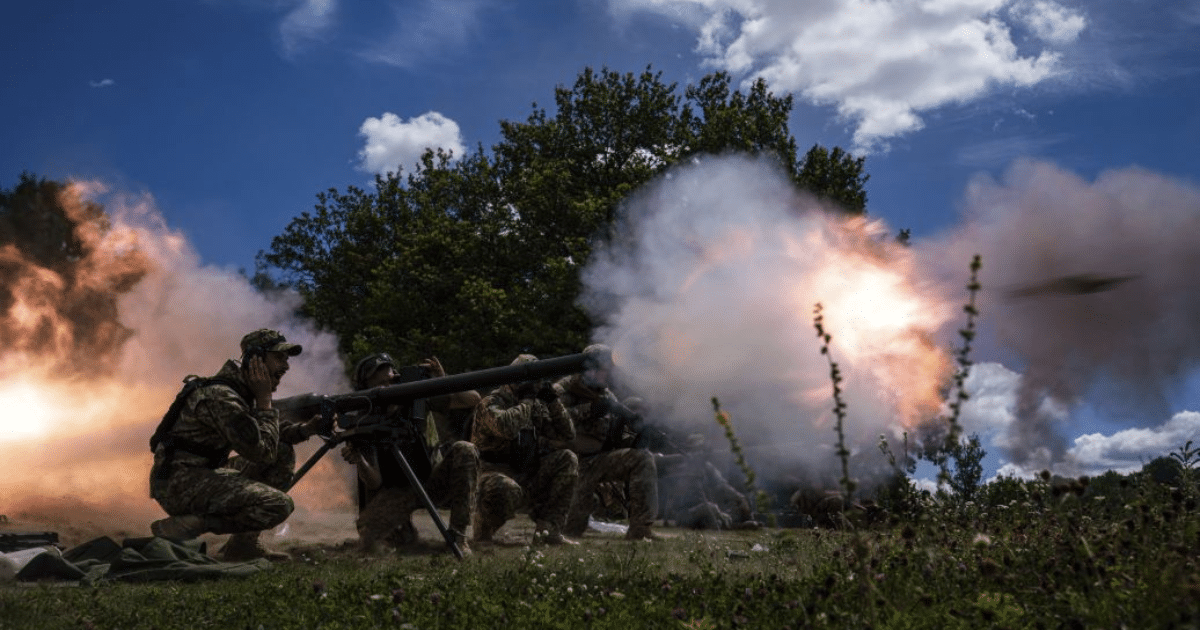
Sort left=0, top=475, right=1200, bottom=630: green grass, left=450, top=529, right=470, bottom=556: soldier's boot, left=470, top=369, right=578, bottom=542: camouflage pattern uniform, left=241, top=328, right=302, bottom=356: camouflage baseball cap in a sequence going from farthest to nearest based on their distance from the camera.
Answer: left=470, top=369, right=578, bottom=542: camouflage pattern uniform, left=450, top=529, right=470, bottom=556: soldier's boot, left=241, top=328, right=302, bottom=356: camouflage baseball cap, left=0, top=475, right=1200, bottom=630: green grass

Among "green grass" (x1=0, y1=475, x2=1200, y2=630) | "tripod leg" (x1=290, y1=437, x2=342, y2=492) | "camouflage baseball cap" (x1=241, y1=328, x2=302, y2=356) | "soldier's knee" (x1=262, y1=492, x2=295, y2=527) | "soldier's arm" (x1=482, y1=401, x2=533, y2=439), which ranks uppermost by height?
"camouflage baseball cap" (x1=241, y1=328, x2=302, y2=356)

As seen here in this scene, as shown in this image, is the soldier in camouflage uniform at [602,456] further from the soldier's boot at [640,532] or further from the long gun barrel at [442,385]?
the long gun barrel at [442,385]

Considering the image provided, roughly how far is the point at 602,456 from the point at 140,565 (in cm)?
592

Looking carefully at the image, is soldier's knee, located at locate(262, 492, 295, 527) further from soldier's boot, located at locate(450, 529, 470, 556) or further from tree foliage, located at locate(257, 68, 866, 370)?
tree foliage, located at locate(257, 68, 866, 370)

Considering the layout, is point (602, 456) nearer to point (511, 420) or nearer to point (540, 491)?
point (540, 491)

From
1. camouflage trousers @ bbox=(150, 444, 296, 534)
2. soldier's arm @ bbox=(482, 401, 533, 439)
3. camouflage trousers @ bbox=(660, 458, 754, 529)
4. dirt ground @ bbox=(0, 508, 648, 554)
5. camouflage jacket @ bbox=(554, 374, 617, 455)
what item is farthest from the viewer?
camouflage trousers @ bbox=(660, 458, 754, 529)

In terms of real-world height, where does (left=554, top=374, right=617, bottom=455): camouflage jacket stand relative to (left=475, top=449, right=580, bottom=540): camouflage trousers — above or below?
above

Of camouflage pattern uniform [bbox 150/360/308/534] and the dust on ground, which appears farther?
the dust on ground

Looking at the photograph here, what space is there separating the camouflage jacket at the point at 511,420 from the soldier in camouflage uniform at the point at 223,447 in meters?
2.28

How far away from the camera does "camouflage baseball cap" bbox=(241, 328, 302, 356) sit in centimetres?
1025

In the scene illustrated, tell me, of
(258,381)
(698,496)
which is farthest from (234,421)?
(698,496)

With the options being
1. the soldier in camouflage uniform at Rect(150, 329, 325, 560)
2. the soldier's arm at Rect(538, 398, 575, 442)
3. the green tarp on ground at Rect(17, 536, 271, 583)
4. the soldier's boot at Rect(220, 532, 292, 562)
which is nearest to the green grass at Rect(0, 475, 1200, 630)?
the green tarp on ground at Rect(17, 536, 271, 583)

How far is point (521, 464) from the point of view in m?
12.1

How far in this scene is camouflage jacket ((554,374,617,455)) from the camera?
43.9 ft
